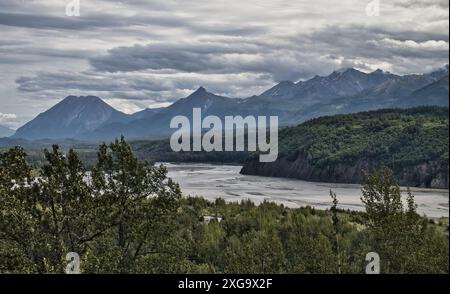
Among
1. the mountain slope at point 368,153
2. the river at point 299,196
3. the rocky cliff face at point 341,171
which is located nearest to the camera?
the river at point 299,196

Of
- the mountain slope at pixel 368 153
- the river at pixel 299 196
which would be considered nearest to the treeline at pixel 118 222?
the river at pixel 299 196

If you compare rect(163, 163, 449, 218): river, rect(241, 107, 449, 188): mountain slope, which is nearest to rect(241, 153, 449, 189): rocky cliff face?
rect(241, 107, 449, 188): mountain slope

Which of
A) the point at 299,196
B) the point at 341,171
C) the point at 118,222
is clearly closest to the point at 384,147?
the point at 341,171

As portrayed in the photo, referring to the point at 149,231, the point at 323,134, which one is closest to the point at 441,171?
the point at 323,134

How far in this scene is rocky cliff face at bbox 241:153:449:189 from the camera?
133875mm

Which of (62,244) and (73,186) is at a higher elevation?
(73,186)

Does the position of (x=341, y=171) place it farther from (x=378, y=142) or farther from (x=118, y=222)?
(x=118, y=222)

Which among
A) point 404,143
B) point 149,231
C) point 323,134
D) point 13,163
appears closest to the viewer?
point 13,163

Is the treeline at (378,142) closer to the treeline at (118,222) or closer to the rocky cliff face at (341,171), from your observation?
the rocky cliff face at (341,171)

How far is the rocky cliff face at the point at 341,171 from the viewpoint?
134 m

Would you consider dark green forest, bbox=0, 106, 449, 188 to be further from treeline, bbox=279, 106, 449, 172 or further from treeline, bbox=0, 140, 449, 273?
treeline, bbox=0, 140, 449, 273
